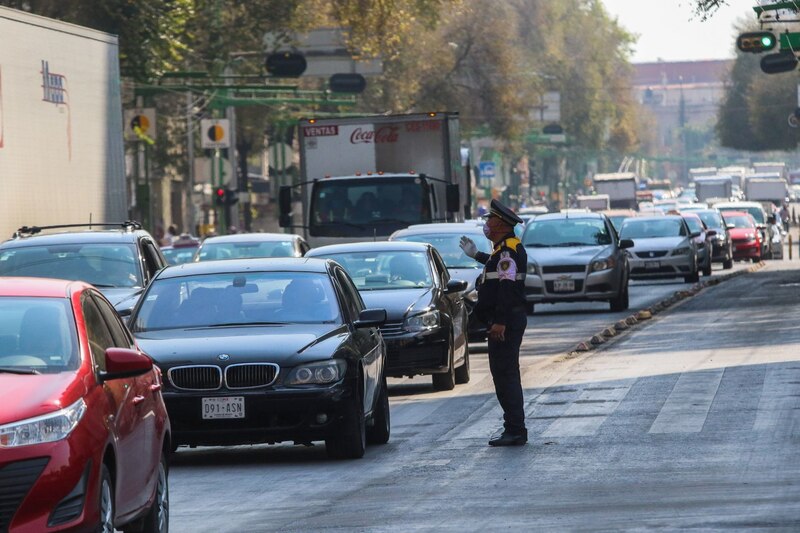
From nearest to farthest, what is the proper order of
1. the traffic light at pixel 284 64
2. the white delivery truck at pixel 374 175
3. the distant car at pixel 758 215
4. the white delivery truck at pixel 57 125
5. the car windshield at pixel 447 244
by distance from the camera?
1. the white delivery truck at pixel 57 125
2. the car windshield at pixel 447 244
3. the white delivery truck at pixel 374 175
4. the traffic light at pixel 284 64
5. the distant car at pixel 758 215

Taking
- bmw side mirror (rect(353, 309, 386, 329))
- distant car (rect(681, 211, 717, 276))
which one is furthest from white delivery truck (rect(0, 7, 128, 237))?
distant car (rect(681, 211, 717, 276))

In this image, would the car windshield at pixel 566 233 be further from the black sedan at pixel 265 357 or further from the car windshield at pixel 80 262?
the black sedan at pixel 265 357

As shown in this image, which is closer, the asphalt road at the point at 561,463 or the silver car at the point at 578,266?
the asphalt road at the point at 561,463

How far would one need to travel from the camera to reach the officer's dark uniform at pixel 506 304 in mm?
14227

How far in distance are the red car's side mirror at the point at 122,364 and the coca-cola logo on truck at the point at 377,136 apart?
2449 centimetres

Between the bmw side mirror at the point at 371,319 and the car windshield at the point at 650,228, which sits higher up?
the car windshield at the point at 650,228

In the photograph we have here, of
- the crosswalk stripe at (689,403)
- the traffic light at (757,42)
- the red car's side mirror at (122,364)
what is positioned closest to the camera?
the red car's side mirror at (122,364)

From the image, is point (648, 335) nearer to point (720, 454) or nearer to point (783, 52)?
point (720, 454)

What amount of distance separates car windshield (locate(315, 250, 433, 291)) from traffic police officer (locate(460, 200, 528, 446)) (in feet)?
17.0

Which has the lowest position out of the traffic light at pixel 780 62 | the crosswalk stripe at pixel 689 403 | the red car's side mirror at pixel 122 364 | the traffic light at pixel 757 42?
the crosswalk stripe at pixel 689 403

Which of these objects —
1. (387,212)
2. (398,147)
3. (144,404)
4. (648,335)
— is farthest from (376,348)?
(398,147)

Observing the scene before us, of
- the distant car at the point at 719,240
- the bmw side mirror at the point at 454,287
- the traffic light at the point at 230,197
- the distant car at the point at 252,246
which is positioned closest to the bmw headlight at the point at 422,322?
the bmw side mirror at the point at 454,287

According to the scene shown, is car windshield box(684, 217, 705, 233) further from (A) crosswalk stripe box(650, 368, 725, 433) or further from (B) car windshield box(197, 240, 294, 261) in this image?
(A) crosswalk stripe box(650, 368, 725, 433)

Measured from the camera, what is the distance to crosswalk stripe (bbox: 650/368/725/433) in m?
14.5
